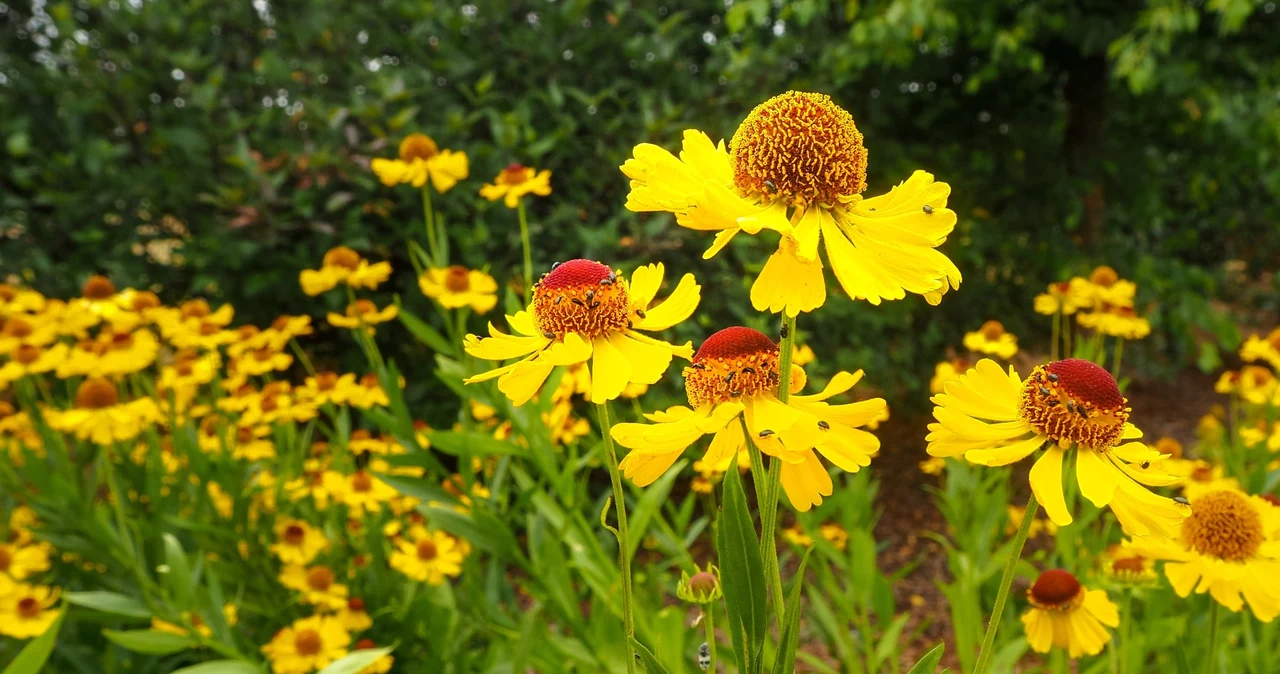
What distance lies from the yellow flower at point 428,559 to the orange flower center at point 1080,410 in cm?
141

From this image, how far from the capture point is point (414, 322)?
57.6 inches

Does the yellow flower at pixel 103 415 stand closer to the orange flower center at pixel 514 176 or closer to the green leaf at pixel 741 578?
the orange flower center at pixel 514 176

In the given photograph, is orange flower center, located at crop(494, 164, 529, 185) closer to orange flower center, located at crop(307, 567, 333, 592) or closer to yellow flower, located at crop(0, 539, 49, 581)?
orange flower center, located at crop(307, 567, 333, 592)

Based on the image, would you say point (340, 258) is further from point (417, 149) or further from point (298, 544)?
point (298, 544)

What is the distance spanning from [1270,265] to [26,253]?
7118 millimetres

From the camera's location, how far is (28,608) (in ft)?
5.30

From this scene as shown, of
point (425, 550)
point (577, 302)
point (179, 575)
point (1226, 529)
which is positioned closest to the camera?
point (577, 302)

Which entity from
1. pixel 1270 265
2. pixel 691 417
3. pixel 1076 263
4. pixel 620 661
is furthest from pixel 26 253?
pixel 1270 265

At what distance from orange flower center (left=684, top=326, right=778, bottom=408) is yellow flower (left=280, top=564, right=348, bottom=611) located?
131 centimetres

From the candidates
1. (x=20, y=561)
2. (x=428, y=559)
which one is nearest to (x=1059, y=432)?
(x=428, y=559)

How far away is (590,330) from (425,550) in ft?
4.38

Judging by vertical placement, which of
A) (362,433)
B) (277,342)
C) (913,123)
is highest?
(913,123)

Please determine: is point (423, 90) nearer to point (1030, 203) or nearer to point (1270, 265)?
point (1030, 203)

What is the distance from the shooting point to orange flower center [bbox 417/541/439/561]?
5.87ft
